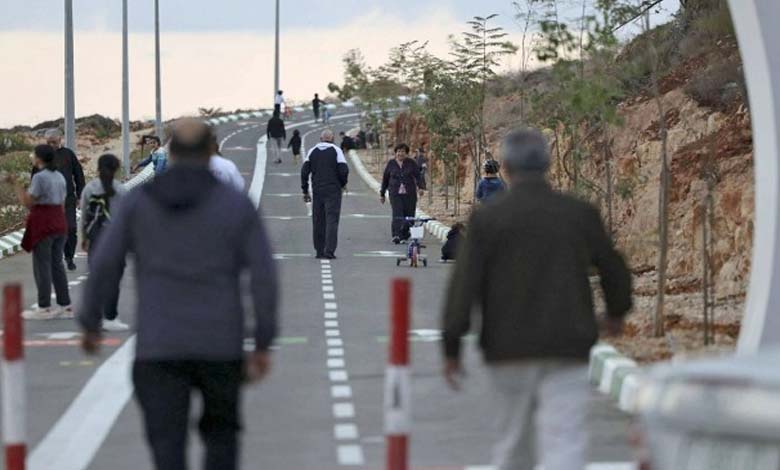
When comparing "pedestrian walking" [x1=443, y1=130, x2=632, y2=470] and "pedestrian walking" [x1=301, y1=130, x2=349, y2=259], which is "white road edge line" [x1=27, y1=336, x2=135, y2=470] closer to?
"pedestrian walking" [x1=443, y1=130, x2=632, y2=470]

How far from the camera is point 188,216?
8.65 meters

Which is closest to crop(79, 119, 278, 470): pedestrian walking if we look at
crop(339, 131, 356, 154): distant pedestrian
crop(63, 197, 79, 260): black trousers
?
crop(63, 197, 79, 260): black trousers

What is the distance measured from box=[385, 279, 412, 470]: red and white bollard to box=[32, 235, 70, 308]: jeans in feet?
37.0

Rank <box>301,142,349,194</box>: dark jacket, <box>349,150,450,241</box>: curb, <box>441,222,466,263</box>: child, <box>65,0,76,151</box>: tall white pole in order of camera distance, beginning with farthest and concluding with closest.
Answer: <box>65,0,76,151</box>: tall white pole → <box>349,150,450,241</box>: curb → <box>301,142,349,194</box>: dark jacket → <box>441,222,466,263</box>: child

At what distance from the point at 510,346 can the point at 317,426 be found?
190 inches

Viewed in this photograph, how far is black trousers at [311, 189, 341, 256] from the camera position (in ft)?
96.8

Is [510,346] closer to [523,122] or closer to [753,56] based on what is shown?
[753,56]

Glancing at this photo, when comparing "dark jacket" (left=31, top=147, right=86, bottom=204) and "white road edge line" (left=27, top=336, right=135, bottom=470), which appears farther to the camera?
"dark jacket" (left=31, top=147, right=86, bottom=204)

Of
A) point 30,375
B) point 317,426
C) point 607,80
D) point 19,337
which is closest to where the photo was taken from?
point 19,337

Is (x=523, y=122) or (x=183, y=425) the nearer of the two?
(x=183, y=425)

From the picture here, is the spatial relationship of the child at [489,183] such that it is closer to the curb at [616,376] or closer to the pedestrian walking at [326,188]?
the pedestrian walking at [326,188]

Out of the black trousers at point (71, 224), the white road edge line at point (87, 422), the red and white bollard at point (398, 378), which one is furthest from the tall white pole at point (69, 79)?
the red and white bollard at point (398, 378)

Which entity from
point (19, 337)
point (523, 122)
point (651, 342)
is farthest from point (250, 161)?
point (19, 337)

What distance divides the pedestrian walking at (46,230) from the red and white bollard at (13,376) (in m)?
10.2
